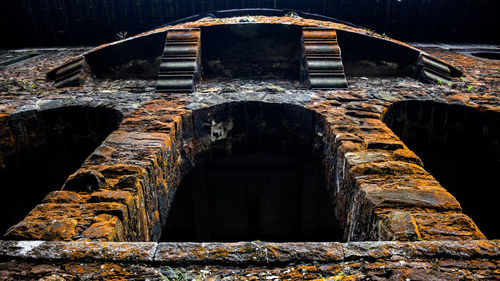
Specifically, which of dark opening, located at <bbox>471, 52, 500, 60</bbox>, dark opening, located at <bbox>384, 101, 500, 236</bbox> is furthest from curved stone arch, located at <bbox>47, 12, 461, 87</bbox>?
dark opening, located at <bbox>471, 52, 500, 60</bbox>

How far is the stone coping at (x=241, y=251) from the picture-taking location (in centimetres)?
142

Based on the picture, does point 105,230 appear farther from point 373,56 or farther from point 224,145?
point 373,56

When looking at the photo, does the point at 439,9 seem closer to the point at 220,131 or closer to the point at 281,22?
the point at 281,22

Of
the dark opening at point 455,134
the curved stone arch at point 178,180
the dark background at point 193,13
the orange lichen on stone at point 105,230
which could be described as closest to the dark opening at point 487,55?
the dark background at point 193,13

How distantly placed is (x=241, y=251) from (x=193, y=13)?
759 cm

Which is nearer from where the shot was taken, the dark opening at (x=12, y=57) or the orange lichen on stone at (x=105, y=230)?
the orange lichen on stone at (x=105, y=230)

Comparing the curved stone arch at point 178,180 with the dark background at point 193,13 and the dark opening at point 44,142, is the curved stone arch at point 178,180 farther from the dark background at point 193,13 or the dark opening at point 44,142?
the dark background at point 193,13

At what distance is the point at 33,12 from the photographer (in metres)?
7.76

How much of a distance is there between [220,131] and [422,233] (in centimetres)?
254

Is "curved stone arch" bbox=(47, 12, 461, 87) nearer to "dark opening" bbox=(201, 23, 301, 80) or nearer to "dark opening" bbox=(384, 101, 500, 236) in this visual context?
"dark opening" bbox=(201, 23, 301, 80)

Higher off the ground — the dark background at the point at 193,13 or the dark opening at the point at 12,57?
the dark background at the point at 193,13

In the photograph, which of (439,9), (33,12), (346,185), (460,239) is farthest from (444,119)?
(33,12)

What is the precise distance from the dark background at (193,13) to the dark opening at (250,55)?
3.55 metres

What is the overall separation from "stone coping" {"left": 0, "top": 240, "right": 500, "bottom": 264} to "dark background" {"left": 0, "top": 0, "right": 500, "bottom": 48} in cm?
741
